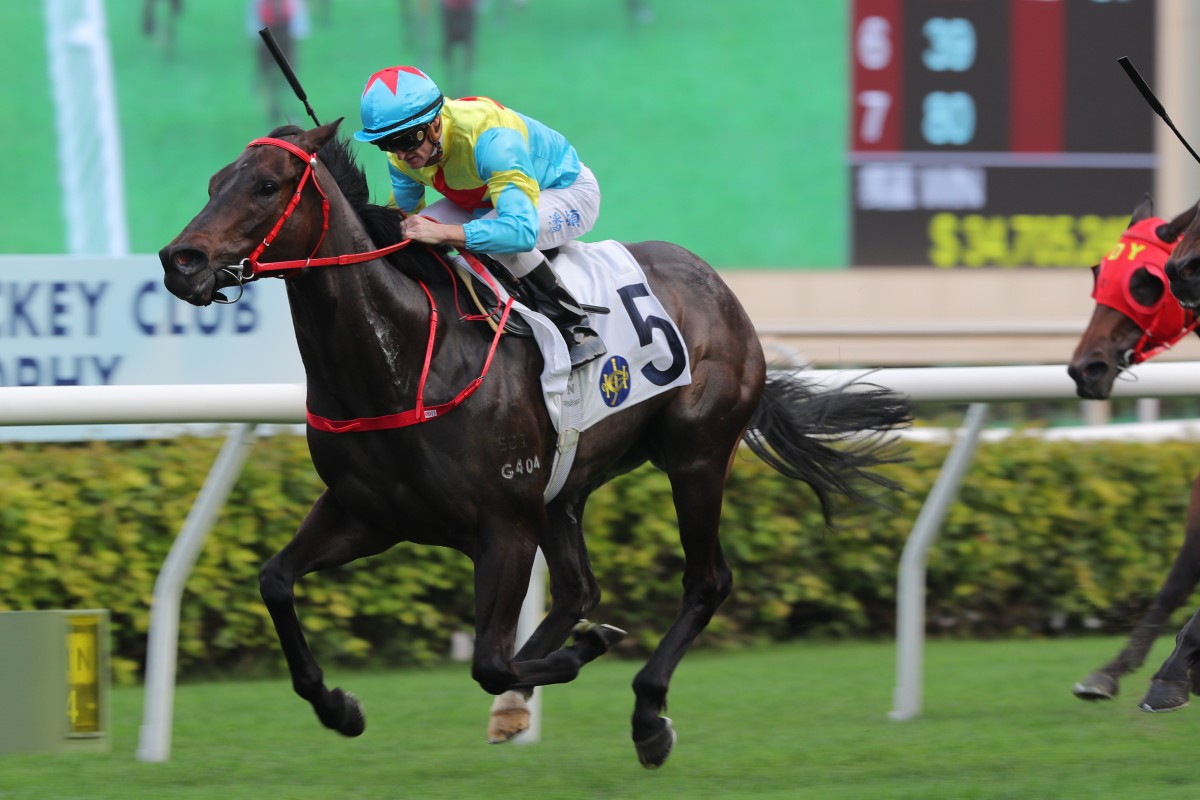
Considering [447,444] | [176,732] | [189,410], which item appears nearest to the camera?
[447,444]

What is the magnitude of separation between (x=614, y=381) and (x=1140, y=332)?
4.42 feet

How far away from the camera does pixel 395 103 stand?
11.3 feet

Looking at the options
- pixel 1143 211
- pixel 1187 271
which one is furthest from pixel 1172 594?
pixel 1143 211

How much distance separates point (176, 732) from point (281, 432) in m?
1.33

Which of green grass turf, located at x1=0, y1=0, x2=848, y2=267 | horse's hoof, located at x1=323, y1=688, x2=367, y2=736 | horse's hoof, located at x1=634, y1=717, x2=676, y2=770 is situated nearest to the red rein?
horse's hoof, located at x1=323, y1=688, x2=367, y2=736

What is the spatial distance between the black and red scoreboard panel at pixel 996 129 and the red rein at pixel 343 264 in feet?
22.9

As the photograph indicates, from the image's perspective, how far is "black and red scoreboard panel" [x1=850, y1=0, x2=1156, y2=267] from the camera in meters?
10.1

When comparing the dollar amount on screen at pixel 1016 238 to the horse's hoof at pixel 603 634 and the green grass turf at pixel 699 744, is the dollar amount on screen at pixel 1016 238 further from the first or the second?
the horse's hoof at pixel 603 634

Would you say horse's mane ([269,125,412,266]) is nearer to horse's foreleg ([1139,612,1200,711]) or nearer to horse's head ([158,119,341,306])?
horse's head ([158,119,341,306])

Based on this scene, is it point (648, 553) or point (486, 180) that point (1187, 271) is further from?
point (648, 553)

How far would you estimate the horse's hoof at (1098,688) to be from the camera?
4047 mm

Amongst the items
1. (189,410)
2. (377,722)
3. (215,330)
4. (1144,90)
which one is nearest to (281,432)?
(215,330)

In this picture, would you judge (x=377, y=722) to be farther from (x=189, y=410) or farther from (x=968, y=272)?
(x=968, y=272)

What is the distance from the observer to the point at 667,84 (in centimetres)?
1141
